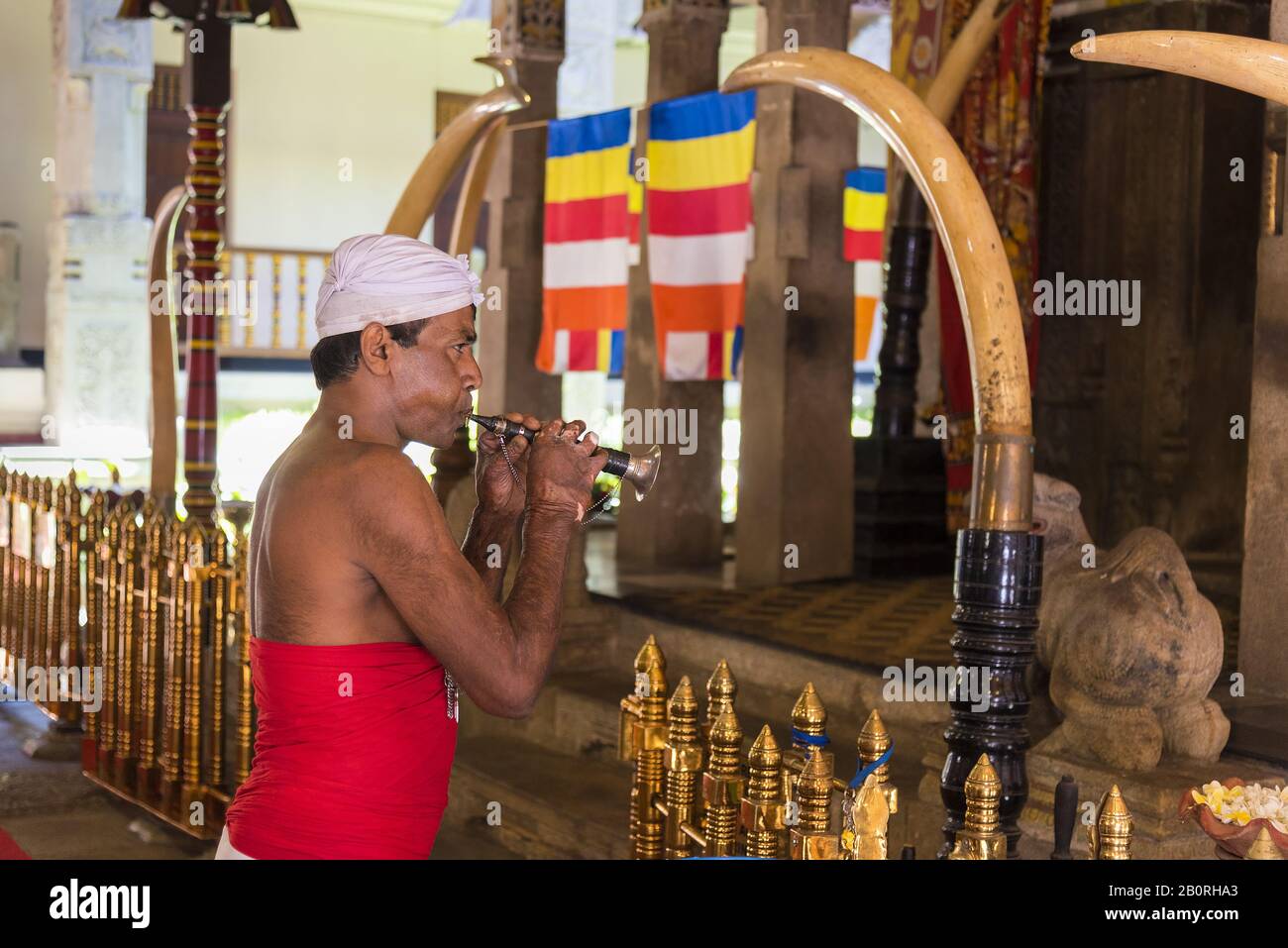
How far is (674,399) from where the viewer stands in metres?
8.23

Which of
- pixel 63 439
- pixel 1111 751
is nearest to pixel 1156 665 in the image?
pixel 1111 751

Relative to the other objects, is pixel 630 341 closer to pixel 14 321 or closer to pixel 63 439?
pixel 63 439

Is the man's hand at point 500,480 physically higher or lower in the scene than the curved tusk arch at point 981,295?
lower

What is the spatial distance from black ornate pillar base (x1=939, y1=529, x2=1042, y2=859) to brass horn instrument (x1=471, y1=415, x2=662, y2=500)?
869mm

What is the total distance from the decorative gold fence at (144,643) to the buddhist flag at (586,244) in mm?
2747

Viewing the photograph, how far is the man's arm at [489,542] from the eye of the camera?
2502 millimetres

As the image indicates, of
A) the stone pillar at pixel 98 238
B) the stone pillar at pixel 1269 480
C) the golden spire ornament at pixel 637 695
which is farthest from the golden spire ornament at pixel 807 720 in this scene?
the stone pillar at pixel 98 238

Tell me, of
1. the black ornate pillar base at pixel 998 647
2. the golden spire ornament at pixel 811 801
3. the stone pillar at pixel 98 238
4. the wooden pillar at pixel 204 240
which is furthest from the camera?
the stone pillar at pixel 98 238

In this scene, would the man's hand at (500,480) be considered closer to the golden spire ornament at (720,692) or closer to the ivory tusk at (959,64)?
A: the golden spire ornament at (720,692)

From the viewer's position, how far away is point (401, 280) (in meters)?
2.28

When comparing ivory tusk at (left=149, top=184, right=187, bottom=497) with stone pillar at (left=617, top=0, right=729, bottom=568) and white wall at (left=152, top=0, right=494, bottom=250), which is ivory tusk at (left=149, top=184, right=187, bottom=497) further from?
white wall at (left=152, top=0, right=494, bottom=250)

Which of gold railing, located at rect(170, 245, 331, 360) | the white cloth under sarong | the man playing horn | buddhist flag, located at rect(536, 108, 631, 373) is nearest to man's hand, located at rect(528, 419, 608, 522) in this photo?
the man playing horn

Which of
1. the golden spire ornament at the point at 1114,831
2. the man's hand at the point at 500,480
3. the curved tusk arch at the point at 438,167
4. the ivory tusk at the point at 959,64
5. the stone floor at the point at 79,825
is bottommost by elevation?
the stone floor at the point at 79,825

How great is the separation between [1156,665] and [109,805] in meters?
3.82
